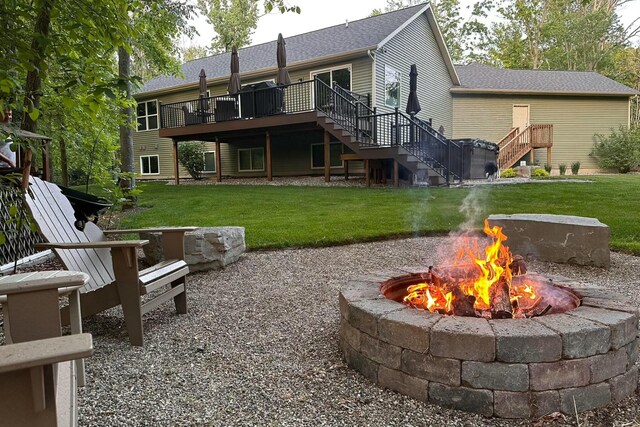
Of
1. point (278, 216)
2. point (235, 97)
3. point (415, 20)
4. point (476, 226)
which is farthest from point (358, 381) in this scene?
point (415, 20)

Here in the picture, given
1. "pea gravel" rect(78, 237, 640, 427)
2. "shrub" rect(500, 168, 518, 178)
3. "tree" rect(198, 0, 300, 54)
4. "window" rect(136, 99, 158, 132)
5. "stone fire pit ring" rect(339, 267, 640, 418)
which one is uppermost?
"tree" rect(198, 0, 300, 54)

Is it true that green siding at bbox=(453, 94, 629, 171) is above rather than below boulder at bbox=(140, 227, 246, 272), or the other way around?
above

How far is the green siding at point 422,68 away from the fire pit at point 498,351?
13.1m

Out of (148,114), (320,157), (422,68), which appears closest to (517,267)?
(320,157)

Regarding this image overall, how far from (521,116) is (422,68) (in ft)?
19.2

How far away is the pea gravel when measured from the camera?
1981 millimetres

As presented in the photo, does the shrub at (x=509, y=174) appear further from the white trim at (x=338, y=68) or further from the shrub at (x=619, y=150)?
the white trim at (x=338, y=68)

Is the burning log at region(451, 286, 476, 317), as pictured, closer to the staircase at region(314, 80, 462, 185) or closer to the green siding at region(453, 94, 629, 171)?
the staircase at region(314, 80, 462, 185)

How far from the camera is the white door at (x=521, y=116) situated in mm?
19516

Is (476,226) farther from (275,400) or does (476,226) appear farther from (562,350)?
(275,400)

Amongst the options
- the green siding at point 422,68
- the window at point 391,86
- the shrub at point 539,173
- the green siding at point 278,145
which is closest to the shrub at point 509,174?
the shrub at point 539,173

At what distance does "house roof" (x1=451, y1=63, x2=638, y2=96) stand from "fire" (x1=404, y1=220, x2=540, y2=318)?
18.4 meters

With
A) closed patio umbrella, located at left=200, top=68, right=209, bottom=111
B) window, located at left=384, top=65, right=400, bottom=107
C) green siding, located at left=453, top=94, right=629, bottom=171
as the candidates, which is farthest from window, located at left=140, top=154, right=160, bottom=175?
green siding, located at left=453, top=94, right=629, bottom=171

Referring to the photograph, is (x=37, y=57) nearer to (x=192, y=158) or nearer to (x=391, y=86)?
(x=391, y=86)
